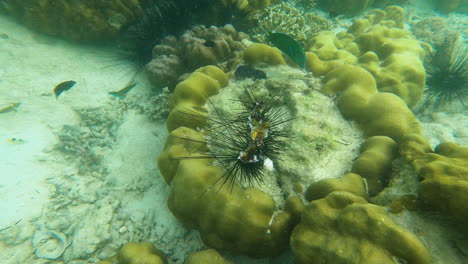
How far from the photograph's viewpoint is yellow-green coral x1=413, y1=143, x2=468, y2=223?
1.78m

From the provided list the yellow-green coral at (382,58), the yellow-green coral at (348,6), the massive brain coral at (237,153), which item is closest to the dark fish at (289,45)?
the massive brain coral at (237,153)

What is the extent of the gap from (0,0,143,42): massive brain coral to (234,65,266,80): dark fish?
405 centimetres

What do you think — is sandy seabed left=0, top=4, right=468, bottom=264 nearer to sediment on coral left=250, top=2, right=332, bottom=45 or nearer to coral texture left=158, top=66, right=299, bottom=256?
coral texture left=158, top=66, right=299, bottom=256

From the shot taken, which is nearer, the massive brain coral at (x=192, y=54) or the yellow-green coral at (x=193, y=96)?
the yellow-green coral at (x=193, y=96)

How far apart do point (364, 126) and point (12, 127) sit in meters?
6.66

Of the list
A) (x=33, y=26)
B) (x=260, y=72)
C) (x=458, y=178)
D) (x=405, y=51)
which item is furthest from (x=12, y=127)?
(x=405, y=51)

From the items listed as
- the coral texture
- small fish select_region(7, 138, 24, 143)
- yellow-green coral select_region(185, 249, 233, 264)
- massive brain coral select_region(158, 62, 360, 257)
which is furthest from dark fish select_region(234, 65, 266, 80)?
small fish select_region(7, 138, 24, 143)

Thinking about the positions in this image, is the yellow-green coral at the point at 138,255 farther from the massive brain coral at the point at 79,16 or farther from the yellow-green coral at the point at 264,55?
the massive brain coral at the point at 79,16

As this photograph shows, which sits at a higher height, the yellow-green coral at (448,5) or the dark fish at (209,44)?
the yellow-green coral at (448,5)

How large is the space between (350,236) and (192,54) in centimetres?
420

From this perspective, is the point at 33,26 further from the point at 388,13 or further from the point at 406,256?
the point at 388,13

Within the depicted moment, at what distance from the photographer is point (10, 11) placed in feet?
21.5

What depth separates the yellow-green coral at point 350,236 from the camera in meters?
1.76

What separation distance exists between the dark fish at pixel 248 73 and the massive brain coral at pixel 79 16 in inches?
159
